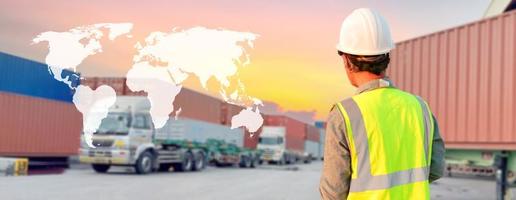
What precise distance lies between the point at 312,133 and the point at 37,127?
90.5 ft

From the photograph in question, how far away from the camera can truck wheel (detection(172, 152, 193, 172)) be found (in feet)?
75.9

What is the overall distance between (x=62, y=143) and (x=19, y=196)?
43.9 ft

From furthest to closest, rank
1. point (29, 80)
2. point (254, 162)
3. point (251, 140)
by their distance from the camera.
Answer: point (251, 140), point (254, 162), point (29, 80)

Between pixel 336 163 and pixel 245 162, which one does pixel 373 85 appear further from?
pixel 245 162

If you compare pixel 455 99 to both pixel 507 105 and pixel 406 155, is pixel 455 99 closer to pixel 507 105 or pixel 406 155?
pixel 507 105

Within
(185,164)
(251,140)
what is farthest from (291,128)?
(185,164)

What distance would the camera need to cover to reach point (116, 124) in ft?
63.2

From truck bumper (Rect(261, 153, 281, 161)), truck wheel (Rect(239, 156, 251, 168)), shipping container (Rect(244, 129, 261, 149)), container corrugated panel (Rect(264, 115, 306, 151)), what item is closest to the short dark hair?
truck wheel (Rect(239, 156, 251, 168))

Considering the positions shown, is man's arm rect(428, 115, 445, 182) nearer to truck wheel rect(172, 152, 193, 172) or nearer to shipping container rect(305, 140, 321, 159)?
truck wheel rect(172, 152, 193, 172)

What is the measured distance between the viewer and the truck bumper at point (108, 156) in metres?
19.0

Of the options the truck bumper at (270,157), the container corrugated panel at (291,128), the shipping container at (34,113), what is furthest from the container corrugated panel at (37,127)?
the container corrugated panel at (291,128)

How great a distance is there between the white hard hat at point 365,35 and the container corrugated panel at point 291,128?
33.7 meters

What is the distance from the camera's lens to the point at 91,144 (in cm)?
1894

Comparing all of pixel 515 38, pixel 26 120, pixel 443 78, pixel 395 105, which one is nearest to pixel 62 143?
pixel 26 120
